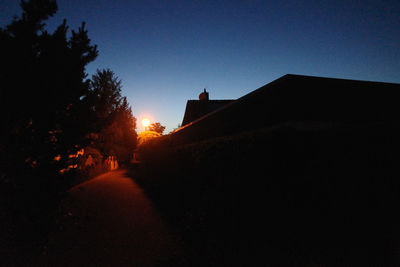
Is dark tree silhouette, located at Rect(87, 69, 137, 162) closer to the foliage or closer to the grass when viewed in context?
the foliage

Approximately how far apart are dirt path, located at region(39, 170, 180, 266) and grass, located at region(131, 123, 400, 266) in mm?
692

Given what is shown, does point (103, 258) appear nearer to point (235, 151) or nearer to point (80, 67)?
point (235, 151)

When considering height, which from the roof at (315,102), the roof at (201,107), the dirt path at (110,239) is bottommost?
the dirt path at (110,239)

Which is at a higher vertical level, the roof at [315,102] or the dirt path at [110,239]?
the roof at [315,102]

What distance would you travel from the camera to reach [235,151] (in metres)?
4.45

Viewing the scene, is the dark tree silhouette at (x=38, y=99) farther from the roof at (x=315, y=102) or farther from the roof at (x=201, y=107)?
the roof at (x=201, y=107)

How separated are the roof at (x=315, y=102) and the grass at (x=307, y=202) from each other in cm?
245

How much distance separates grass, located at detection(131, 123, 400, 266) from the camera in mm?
3148

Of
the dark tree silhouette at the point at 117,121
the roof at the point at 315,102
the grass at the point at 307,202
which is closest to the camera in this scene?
the grass at the point at 307,202

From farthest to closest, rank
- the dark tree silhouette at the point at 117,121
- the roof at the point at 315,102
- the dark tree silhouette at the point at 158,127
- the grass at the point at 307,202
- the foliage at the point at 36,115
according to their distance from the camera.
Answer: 1. the dark tree silhouette at the point at 158,127
2. the dark tree silhouette at the point at 117,121
3. the roof at the point at 315,102
4. the foliage at the point at 36,115
5. the grass at the point at 307,202

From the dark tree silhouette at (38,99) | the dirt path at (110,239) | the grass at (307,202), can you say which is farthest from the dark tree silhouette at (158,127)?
the grass at (307,202)

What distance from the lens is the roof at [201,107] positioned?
1765 centimetres

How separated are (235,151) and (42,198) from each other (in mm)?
5193

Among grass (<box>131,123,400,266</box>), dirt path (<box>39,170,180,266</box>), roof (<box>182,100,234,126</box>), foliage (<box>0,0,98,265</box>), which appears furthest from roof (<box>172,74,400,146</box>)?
roof (<box>182,100,234,126</box>)
